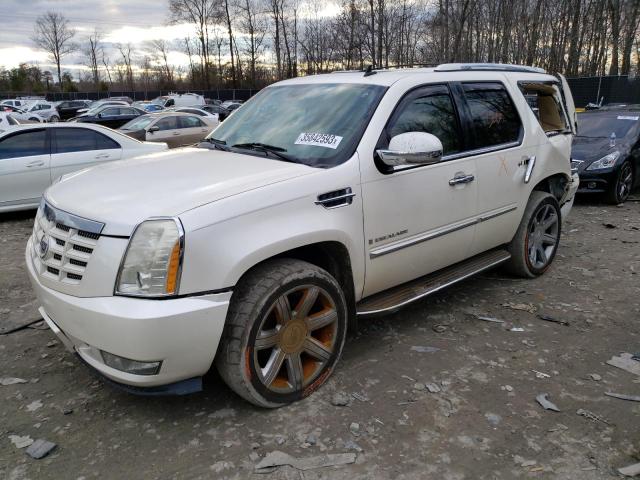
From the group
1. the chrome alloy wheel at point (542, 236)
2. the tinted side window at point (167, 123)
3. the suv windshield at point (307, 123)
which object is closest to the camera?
the suv windshield at point (307, 123)

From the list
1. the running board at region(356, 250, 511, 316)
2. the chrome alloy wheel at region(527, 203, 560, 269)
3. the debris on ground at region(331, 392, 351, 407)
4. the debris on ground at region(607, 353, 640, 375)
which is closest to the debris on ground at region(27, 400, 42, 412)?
the debris on ground at region(331, 392, 351, 407)

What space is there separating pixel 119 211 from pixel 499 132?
314 cm

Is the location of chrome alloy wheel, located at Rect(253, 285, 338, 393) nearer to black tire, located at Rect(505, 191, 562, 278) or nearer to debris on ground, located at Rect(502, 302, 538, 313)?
debris on ground, located at Rect(502, 302, 538, 313)

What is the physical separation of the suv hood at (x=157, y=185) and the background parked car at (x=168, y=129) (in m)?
11.4

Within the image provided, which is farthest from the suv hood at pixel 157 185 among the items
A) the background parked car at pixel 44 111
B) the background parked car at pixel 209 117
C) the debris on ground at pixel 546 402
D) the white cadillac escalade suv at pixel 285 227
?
the background parked car at pixel 44 111

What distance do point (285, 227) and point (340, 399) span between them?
110 centimetres

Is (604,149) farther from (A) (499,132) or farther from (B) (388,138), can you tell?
(B) (388,138)

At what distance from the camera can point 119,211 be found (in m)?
2.59

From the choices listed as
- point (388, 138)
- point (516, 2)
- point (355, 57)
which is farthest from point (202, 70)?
point (388, 138)

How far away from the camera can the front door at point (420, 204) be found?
3.33 meters

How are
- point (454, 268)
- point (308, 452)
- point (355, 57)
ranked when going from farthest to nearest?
point (355, 57), point (454, 268), point (308, 452)

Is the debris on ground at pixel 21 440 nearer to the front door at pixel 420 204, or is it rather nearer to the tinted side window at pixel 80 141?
the front door at pixel 420 204

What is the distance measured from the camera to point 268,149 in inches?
138

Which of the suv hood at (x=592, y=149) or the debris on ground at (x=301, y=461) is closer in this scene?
the debris on ground at (x=301, y=461)
